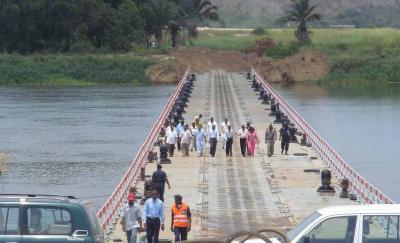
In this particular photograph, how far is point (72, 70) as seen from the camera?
9406cm

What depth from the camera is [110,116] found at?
61.2m

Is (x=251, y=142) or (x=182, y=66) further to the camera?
(x=182, y=66)

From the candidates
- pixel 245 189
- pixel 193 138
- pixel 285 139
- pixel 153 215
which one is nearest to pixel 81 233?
pixel 153 215

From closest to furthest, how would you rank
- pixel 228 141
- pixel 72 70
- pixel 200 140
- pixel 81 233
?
pixel 81 233
pixel 200 140
pixel 228 141
pixel 72 70

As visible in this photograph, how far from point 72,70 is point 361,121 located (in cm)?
4145

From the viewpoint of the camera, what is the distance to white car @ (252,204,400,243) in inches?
478

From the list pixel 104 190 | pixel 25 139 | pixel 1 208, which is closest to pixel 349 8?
pixel 25 139

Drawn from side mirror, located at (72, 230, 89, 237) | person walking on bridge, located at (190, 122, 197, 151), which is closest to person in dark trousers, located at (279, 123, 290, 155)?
person walking on bridge, located at (190, 122, 197, 151)

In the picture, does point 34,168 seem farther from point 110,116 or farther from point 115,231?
point 110,116

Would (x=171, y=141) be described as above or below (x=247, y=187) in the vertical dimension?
above

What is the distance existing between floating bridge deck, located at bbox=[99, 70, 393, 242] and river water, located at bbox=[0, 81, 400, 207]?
1990 millimetres

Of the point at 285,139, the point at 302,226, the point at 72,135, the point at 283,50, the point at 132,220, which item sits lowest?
the point at 72,135

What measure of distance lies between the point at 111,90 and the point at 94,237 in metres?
72.4

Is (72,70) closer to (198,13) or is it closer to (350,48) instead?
(198,13)
